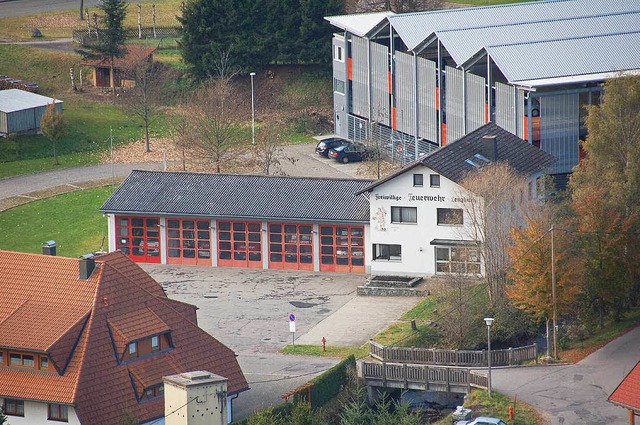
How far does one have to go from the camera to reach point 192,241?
78.9 meters

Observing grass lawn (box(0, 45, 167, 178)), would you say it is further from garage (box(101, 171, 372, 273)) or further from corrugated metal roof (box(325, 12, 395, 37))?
garage (box(101, 171, 372, 273))

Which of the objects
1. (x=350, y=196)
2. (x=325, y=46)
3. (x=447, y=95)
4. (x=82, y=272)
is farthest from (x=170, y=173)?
(x=325, y=46)

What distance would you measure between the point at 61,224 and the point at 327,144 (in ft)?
60.6

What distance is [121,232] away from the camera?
261ft

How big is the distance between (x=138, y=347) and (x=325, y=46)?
55894 mm

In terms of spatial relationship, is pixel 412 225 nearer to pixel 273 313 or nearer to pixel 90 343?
pixel 273 313

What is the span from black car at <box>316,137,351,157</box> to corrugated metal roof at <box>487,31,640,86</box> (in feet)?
45.5

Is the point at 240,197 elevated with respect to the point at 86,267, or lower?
elevated

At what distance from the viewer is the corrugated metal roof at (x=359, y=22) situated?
97.6 m

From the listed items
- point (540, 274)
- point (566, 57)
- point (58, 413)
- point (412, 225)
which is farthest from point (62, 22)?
point (58, 413)

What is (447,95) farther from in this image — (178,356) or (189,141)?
(178,356)

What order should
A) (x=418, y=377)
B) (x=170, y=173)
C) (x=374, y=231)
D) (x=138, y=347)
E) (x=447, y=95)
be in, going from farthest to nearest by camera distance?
(x=447, y=95)
(x=170, y=173)
(x=374, y=231)
(x=418, y=377)
(x=138, y=347)

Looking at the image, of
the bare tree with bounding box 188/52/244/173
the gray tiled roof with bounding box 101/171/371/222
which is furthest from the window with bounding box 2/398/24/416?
the bare tree with bounding box 188/52/244/173

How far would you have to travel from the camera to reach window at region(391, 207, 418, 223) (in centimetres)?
7488
